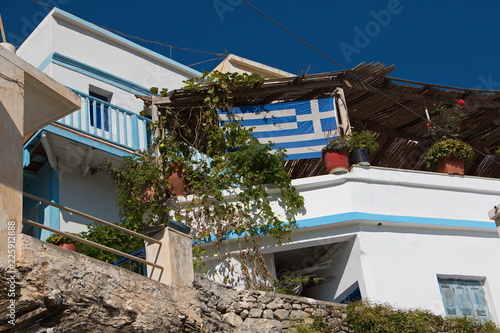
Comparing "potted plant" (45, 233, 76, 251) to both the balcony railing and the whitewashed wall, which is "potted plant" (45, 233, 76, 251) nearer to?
the balcony railing

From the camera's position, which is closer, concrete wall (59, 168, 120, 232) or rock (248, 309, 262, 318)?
rock (248, 309, 262, 318)

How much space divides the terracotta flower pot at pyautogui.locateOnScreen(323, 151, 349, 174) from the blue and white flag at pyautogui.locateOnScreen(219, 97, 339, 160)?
1.40 ft

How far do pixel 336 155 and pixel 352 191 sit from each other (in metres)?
0.72

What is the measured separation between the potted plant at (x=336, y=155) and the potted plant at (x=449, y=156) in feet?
5.89

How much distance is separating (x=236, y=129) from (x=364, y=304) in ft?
12.6

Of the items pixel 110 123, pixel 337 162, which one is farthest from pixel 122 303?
pixel 110 123

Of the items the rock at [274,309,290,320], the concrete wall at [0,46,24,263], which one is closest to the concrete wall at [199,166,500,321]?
the rock at [274,309,290,320]

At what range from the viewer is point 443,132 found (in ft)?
45.3

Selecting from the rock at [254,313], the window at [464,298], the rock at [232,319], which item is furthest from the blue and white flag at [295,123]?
the rock at [232,319]

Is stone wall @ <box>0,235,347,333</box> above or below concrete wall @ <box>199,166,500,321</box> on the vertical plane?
below

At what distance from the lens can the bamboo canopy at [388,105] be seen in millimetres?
13258

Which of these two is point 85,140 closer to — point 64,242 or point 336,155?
point 64,242

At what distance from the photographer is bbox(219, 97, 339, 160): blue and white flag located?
13.1 m

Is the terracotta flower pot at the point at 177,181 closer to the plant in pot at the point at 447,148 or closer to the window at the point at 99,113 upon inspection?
the window at the point at 99,113
